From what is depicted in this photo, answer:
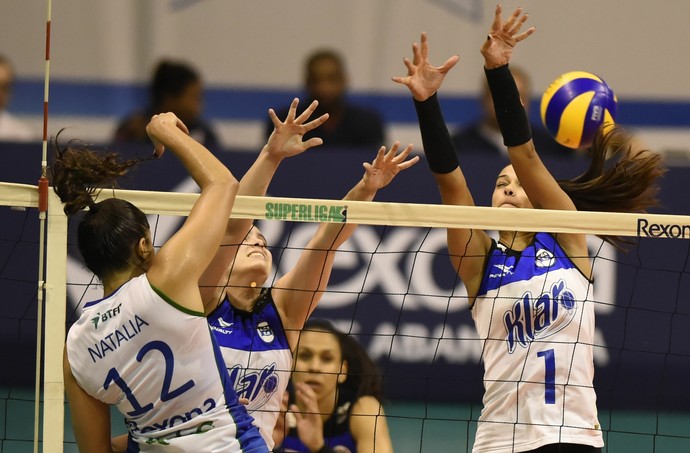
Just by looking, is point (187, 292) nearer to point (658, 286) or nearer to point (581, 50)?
point (658, 286)

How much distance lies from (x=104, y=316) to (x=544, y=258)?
1.87 m

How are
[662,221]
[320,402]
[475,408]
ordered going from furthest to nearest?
1. [475,408]
2. [320,402]
3. [662,221]

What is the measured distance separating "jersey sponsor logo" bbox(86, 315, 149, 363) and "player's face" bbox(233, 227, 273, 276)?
4.16 feet

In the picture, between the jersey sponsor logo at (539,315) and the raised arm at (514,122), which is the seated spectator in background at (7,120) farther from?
the jersey sponsor logo at (539,315)

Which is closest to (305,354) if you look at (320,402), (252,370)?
(320,402)

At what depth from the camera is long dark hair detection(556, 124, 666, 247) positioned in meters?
4.79

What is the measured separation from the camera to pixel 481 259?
4602mm

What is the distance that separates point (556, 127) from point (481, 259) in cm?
145

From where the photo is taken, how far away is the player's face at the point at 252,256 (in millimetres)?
4750

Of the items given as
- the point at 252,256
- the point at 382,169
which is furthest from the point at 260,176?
the point at 382,169

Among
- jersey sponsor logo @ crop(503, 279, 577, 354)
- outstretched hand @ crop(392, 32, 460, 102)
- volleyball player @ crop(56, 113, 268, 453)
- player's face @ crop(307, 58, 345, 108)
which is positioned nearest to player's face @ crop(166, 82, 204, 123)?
player's face @ crop(307, 58, 345, 108)

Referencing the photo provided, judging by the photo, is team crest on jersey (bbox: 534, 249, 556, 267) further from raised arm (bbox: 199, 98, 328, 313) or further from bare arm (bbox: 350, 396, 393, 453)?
bare arm (bbox: 350, 396, 393, 453)

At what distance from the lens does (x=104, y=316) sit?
3537 mm

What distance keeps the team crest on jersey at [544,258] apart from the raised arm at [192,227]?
142cm
